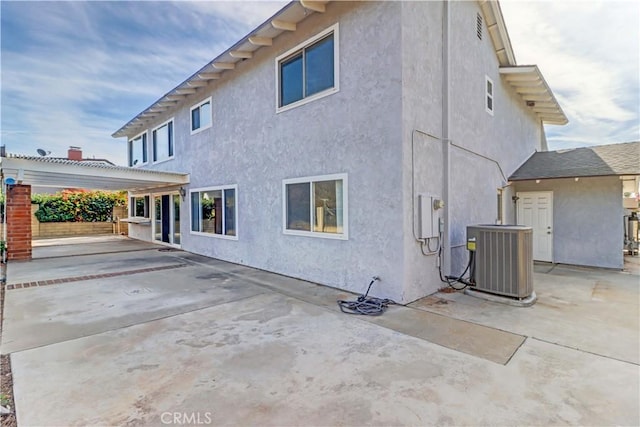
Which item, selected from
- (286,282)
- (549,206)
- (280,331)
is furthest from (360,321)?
(549,206)

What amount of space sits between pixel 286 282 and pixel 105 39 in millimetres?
11870

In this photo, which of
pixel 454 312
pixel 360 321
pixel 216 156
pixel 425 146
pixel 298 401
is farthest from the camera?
pixel 216 156

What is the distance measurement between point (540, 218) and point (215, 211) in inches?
406

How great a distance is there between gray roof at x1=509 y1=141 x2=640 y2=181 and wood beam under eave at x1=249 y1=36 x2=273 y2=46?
26.5ft

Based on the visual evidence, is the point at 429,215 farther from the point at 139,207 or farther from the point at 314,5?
the point at 139,207

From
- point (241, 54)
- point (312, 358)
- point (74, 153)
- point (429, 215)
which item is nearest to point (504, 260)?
point (429, 215)

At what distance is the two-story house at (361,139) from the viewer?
5.30m

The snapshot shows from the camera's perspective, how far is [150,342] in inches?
144

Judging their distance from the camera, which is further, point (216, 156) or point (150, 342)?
point (216, 156)

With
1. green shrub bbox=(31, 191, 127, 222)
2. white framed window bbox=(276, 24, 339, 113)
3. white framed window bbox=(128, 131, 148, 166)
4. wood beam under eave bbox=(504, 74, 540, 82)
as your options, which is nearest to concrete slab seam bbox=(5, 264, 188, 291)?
white framed window bbox=(276, 24, 339, 113)

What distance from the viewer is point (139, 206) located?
51.9ft

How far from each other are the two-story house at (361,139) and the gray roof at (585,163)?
953 millimetres

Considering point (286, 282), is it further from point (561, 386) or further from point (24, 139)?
point (24, 139)

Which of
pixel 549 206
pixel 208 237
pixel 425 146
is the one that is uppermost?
pixel 425 146
